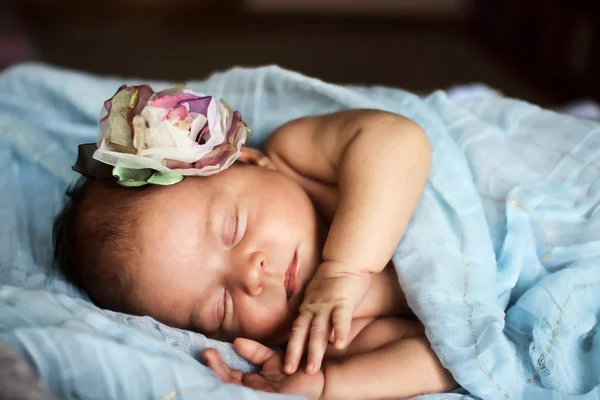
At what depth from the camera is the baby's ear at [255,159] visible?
1.03m

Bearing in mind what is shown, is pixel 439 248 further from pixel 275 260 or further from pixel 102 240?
pixel 102 240

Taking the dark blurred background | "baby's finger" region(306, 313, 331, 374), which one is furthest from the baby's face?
the dark blurred background

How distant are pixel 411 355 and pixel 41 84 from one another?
37.6 inches

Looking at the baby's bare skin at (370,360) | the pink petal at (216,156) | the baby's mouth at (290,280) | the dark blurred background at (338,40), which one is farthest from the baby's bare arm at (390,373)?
the dark blurred background at (338,40)

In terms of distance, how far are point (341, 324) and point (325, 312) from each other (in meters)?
0.04

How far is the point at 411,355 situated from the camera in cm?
81

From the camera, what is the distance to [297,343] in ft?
2.48

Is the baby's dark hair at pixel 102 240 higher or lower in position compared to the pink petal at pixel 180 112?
lower

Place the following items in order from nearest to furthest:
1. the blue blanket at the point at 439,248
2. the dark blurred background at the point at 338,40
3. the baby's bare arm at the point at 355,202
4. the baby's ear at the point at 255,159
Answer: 1. the blue blanket at the point at 439,248
2. the baby's bare arm at the point at 355,202
3. the baby's ear at the point at 255,159
4. the dark blurred background at the point at 338,40

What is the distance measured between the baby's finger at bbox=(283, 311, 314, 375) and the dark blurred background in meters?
2.27

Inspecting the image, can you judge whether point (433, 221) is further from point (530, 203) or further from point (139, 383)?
point (139, 383)

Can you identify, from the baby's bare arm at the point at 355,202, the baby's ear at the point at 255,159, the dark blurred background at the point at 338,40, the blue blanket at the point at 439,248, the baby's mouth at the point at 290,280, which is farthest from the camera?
the dark blurred background at the point at 338,40

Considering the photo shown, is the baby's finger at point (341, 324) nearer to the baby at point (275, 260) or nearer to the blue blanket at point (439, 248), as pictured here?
the baby at point (275, 260)

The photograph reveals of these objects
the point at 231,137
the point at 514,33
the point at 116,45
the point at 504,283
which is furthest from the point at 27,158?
the point at 514,33
